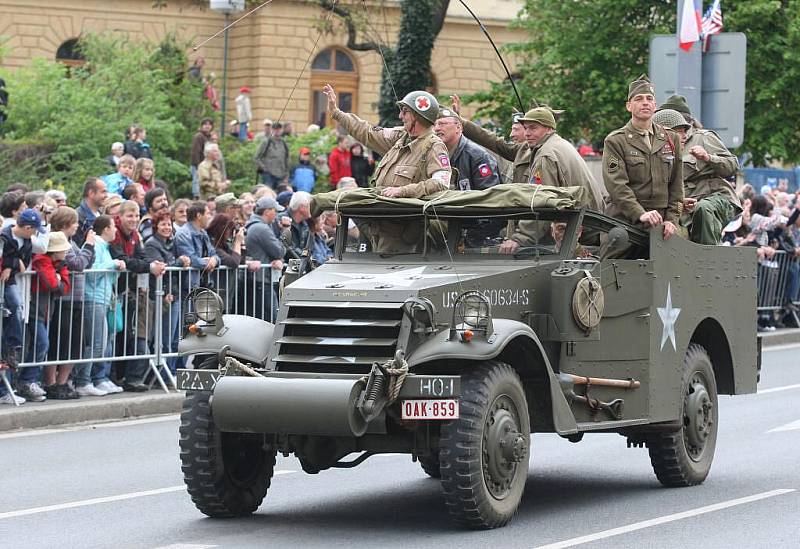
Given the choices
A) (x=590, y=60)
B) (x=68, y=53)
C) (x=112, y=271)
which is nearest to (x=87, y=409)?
(x=112, y=271)

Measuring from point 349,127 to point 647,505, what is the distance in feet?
11.4

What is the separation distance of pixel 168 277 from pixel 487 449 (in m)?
8.18

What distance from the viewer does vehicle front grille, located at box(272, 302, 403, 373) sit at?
9.98 metres

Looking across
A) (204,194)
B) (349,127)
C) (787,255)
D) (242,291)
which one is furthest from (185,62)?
(349,127)

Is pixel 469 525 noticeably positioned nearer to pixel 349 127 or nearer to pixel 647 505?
pixel 647 505

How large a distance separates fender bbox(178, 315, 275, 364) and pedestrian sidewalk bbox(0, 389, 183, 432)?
5.26m

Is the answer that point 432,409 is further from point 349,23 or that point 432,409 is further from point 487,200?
point 349,23

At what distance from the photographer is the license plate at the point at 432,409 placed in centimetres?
965

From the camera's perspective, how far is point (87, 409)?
53.1ft

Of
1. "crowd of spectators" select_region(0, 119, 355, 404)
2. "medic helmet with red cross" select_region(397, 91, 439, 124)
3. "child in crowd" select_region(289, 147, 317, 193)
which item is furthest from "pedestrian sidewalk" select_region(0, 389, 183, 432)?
"child in crowd" select_region(289, 147, 317, 193)

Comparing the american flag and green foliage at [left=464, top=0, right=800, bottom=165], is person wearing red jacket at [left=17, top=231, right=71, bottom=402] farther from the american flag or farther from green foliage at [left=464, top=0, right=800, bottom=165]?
green foliage at [left=464, top=0, right=800, bottom=165]

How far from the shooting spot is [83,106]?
2912 centimetres

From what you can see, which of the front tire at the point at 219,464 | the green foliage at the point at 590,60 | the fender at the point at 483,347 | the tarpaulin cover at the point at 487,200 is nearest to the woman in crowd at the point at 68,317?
the tarpaulin cover at the point at 487,200

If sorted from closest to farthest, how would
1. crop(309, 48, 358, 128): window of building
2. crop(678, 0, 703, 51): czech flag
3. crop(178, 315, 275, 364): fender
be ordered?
crop(178, 315, 275, 364): fender, crop(678, 0, 703, 51): czech flag, crop(309, 48, 358, 128): window of building
